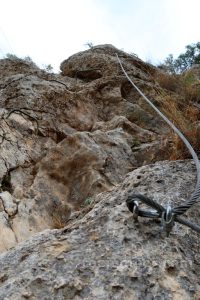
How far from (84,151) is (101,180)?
399 millimetres

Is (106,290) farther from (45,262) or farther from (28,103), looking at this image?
(28,103)

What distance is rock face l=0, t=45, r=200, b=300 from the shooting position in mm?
1644

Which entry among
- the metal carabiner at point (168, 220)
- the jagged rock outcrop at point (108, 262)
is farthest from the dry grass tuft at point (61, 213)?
the metal carabiner at point (168, 220)

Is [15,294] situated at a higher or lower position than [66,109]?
lower

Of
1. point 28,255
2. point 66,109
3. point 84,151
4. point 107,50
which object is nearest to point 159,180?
point 28,255

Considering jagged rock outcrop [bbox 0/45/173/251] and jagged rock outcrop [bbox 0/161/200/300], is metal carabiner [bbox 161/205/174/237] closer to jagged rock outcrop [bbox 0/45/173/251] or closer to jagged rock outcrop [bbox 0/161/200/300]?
jagged rock outcrop [bbox 0/161/200/300]

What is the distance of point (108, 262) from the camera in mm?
1702

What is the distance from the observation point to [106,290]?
1.58m

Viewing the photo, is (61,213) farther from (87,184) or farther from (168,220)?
(168,220)

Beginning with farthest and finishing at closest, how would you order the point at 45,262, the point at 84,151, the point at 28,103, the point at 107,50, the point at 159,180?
the point at 107,50 < the point at 28,103 < the point at 84,151 < the point at 159,180 < the point at 45,262

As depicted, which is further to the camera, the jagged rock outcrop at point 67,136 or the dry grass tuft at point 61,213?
the jagged rock outcrop at point 67,136

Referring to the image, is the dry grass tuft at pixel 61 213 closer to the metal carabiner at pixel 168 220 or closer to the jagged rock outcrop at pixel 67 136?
the jagged rock outcrop at pixel 67 136

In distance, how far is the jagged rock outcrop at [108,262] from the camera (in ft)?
5.21

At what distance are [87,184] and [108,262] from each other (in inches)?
72.7
